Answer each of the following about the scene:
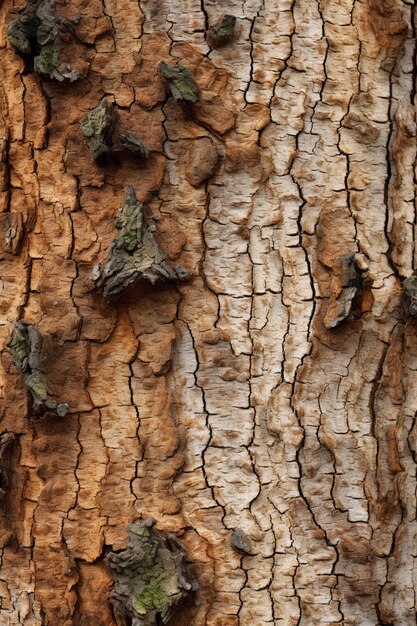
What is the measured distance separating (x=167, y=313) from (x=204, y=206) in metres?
0.24

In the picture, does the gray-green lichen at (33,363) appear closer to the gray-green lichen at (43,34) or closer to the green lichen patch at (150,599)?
the green lichen patch at (150,599)

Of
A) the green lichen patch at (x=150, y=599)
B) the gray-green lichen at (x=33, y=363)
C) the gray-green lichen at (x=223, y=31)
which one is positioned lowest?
the green lichen patch at (x=150, y=599)

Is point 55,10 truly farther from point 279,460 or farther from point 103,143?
point 279,460

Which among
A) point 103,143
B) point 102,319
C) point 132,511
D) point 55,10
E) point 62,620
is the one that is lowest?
point 62,620

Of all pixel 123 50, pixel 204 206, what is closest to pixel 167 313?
pixel 204 206

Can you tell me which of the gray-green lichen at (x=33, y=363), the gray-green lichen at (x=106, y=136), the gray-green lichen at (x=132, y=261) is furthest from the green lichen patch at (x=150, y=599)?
the gray-green lichen at (x=106, y=136)

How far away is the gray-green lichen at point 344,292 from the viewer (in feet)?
5.23

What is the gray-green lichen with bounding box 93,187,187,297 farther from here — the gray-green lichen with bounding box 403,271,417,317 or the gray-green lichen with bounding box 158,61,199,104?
the gray-green lichen with bounding box 403,271,417,317

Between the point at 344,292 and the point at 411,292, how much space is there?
15 cm

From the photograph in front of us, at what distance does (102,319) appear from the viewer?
1.59 meters

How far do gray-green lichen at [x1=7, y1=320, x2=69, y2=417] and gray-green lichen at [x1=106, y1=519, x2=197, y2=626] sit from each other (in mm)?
301

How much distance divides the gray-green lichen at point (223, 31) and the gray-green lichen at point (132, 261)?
1.35 feet

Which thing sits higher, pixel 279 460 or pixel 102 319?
pixel 102 319

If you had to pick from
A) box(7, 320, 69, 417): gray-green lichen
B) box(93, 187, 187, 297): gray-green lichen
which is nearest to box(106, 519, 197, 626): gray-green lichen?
box(7, 320, 69, 417): gray-green lichen
